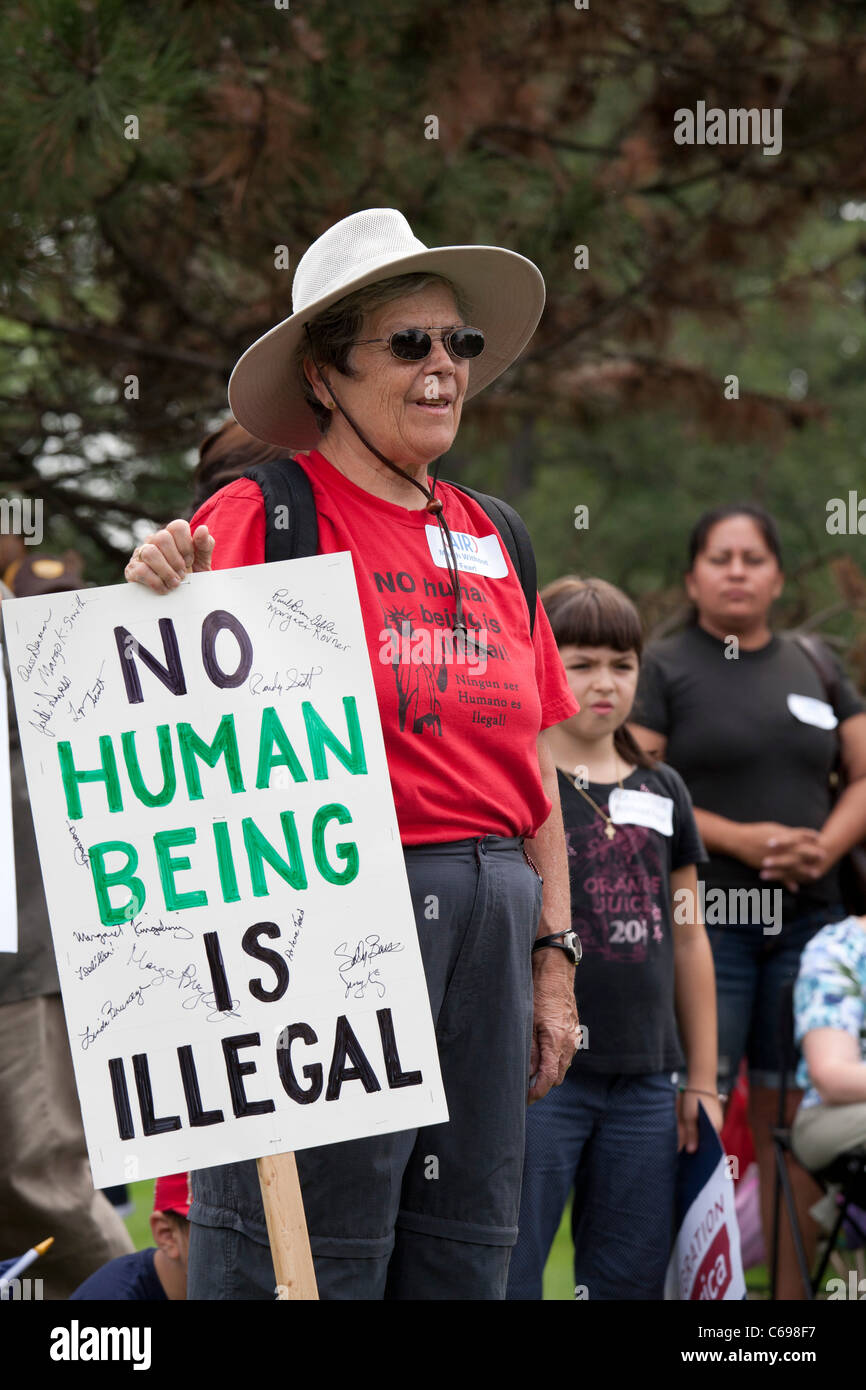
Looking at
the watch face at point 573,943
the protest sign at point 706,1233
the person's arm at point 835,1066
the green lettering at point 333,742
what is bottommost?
the protest sign at point 706,1233

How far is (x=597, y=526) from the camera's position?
10.8 meters

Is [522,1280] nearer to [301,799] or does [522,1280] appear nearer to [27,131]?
[301,799]

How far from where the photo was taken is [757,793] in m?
4.05

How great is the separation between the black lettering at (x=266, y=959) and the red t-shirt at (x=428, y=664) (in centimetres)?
24

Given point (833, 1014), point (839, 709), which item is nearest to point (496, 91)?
point (839, 709)

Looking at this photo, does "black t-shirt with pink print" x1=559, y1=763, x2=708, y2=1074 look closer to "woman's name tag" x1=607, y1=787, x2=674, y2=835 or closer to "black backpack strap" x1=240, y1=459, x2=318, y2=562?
"woman's name tag" x1=607, y1=787, x2=674, y2=835

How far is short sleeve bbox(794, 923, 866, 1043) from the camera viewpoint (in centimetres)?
358

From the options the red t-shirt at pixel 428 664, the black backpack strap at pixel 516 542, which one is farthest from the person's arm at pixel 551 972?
the black backpack strap at pixel 516 542

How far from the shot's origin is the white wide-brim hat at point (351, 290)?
2.24 m

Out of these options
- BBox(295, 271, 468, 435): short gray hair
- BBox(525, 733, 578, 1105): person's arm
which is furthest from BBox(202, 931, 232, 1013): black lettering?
BBox(295, 271, 468, 435): short gray hair

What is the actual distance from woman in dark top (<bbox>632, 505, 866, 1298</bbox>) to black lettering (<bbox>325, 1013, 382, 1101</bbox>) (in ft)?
6.88

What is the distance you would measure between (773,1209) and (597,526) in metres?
7.25
